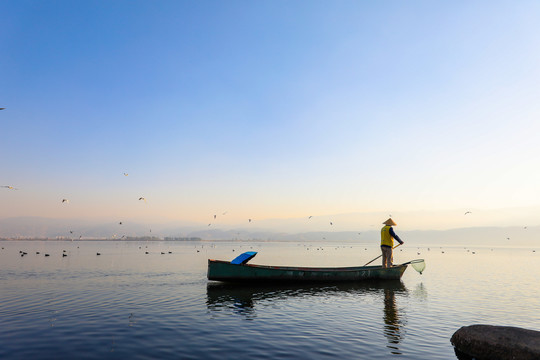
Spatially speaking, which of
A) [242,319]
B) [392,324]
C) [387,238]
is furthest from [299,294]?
[387,238]

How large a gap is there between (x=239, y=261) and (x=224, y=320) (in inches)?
383

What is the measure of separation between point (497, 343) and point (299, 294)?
41.7 feet

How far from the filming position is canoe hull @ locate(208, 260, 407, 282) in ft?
74.3

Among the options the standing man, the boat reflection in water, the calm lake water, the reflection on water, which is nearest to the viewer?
the calm lake water

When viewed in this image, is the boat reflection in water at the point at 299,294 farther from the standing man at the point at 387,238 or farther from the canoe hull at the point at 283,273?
the standing man at the point at 387,238

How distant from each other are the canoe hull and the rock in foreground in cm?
1337

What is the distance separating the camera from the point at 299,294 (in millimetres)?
21328

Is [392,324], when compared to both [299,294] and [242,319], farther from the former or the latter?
[299,294]

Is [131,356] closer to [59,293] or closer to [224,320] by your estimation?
[224,320]

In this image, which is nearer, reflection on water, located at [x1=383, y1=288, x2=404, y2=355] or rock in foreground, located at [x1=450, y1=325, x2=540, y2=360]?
rock in foreground, located at [x1=450, y1=325, x2=540, y2=360]

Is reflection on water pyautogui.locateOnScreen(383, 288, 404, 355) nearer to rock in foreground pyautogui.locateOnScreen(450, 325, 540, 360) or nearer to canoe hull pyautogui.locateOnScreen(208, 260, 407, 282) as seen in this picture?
rock in foreground pyautogui.locateOnScreen(450, 325, 540, 360)

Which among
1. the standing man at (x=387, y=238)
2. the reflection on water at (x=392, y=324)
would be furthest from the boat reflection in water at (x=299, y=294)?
the standing man at (x=387, y=238)

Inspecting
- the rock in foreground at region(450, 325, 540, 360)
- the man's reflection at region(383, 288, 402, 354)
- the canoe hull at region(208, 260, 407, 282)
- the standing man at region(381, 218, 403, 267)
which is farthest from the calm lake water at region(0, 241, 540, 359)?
the standing man at region(381, 218, 403, 267)

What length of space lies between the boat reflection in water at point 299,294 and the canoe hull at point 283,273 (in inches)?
21.9
